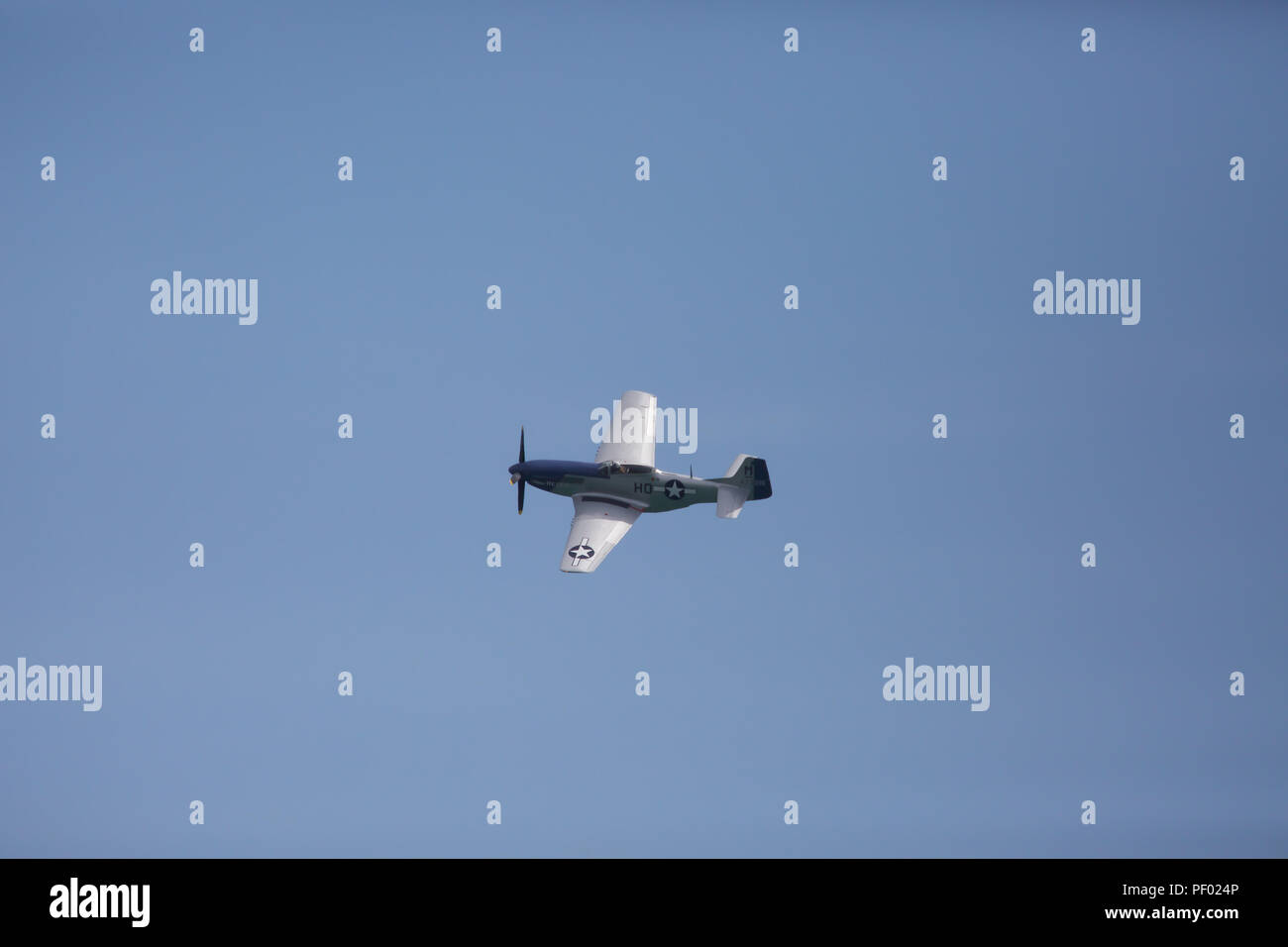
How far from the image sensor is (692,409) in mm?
38844

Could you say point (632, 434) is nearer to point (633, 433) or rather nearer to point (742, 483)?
point (633, 433)

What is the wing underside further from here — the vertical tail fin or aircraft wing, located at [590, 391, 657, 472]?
the vertical tail fin

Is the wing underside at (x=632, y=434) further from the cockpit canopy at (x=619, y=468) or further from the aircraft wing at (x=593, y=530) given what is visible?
the aircraft wing at (x=593, y=530)

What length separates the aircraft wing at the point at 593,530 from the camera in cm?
3969

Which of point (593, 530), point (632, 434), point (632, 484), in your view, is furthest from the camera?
point (632, 434)

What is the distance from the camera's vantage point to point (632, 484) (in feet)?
139

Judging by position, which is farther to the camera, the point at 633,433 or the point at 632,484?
the point at 633,433

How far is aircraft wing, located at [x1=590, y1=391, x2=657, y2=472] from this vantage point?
43.1 meters

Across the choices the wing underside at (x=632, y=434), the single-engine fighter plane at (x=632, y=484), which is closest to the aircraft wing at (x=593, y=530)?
the single-engine fighter plane at (x=632, y=484)

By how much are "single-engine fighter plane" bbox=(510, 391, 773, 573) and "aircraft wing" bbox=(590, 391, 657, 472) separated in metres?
0.03

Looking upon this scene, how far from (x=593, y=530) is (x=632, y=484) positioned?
2139mm

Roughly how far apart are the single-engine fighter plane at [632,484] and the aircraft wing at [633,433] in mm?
29

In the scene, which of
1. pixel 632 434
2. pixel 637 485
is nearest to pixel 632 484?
pixel 637 485
